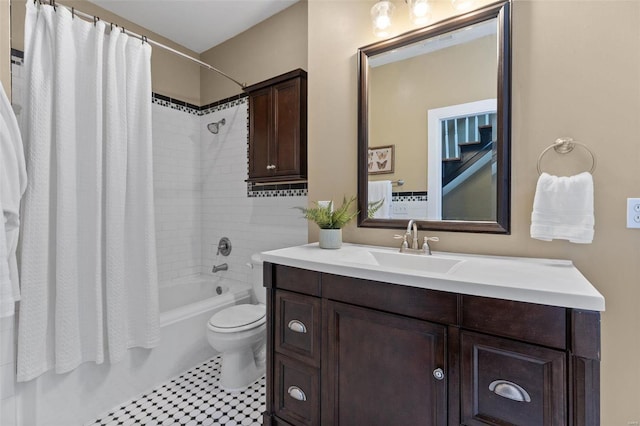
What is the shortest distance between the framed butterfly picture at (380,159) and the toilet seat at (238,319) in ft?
3.89

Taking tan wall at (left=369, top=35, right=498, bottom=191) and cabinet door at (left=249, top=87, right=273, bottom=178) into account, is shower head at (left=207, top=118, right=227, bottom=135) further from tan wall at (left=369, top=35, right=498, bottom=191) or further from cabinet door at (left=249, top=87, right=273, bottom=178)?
tan wall at (left=369, top=35, right=498, bottom=191)

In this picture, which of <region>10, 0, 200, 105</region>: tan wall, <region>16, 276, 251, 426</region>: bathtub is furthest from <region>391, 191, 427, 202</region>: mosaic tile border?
<region>10, 0, 200, 105</region>: tan wall

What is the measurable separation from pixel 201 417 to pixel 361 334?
118cm

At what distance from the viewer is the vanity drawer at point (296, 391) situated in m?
1.26

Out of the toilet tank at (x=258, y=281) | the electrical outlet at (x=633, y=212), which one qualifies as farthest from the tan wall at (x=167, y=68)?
the electrical outlet at (x=633, y=212)

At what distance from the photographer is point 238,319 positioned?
6.39 feet

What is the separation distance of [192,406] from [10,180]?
58.9 inches

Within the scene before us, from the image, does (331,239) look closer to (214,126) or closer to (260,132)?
(260,132)

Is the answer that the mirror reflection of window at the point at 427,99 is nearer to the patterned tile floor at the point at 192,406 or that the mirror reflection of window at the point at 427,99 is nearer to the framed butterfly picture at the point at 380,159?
the framed butterfly picture at the point at 380,159

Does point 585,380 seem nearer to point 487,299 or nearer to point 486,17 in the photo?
point 487,299

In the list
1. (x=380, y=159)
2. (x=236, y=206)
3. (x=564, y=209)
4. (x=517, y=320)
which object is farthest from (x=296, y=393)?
(x=236, y=206)

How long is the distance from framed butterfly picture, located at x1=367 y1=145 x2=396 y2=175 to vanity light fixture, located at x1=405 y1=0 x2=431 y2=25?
62 cm

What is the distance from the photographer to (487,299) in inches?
35.5

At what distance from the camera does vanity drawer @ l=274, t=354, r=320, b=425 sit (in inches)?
49.7
